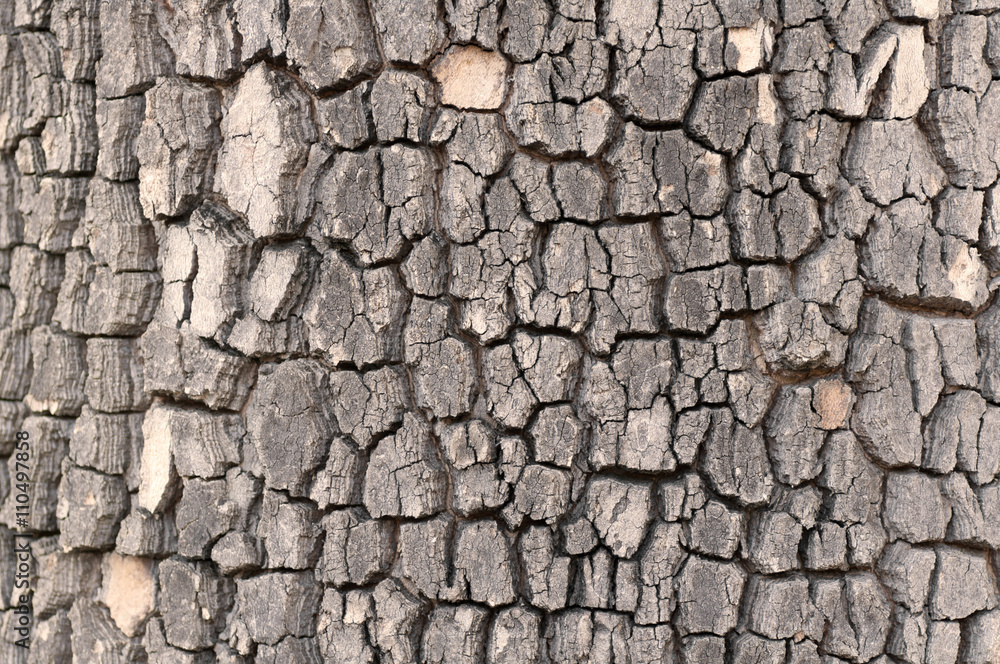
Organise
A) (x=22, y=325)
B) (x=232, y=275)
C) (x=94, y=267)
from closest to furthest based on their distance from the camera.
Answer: (x=232, y=275) < (x=94, y=267) < (x=22, y=325)

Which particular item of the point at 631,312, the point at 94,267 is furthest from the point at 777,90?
the point at 94,267

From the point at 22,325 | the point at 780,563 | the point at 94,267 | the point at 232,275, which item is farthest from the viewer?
the point at 22,325

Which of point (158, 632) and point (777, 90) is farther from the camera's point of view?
point (158, 632)

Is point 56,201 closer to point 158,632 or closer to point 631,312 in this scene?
point 158,632

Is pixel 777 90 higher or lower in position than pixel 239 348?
higher

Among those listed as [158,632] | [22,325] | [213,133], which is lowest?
[158,632]

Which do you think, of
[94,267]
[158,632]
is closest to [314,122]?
[94,267]
